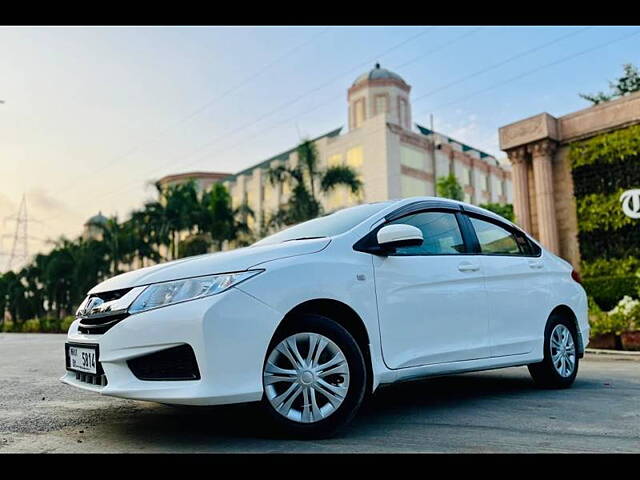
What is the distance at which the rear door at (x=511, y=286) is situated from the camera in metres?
4.81

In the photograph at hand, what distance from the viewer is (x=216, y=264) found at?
3.56 meters

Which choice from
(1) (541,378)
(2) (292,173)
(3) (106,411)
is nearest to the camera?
(3) (106,411)

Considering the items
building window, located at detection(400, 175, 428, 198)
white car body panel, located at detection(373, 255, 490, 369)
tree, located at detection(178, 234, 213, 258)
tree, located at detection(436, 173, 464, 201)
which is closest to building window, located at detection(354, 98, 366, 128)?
building window, located at detection(400, 175, 428, 198)

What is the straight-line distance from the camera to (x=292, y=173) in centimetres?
2614

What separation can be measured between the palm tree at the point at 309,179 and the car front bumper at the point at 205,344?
875 inches

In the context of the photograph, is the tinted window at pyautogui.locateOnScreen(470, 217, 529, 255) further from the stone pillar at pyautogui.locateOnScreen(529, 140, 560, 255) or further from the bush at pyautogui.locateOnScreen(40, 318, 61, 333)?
the bush at pyautogui.locateOnScreen(40, 318, 61, 333)

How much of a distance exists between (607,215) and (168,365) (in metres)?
17.7

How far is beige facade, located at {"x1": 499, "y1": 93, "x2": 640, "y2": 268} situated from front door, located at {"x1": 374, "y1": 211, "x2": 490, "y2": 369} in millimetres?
15877

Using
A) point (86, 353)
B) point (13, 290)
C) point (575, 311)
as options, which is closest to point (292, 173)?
point (575, 311)

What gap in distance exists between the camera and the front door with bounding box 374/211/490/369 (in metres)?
4.00

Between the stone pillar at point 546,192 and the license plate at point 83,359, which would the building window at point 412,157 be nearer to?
the stone pillar at point 546,192

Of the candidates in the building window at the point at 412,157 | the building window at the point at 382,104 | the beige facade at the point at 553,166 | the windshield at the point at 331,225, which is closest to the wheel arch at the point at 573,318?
the windshield at the point at 331,225
